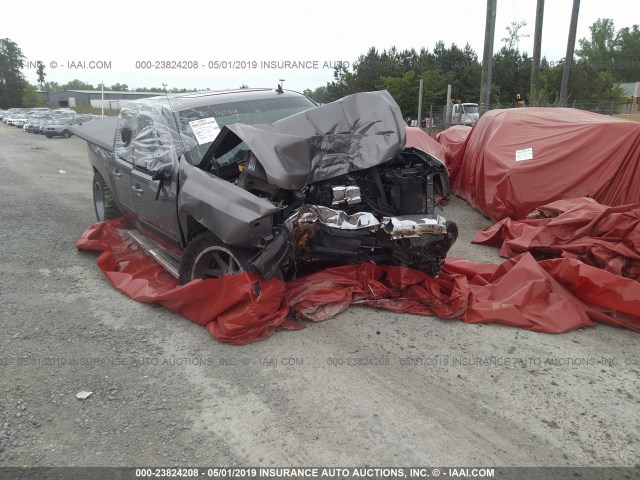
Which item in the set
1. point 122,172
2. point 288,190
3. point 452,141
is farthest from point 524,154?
point 122,172

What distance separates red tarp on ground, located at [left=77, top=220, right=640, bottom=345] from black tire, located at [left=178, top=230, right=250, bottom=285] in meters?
0.19

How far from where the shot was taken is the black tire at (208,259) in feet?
12.5

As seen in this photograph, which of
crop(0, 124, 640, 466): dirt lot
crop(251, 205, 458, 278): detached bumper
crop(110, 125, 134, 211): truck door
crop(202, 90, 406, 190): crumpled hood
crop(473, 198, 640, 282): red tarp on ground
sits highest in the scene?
crop(202, 90, 406, 190): crumpled hood

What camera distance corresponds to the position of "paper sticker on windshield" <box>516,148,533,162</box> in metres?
7.33

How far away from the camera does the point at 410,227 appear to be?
12.2 ft

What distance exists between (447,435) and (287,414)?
906mm

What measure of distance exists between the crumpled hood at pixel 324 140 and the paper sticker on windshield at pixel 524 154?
385 cm

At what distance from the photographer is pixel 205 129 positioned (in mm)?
4605

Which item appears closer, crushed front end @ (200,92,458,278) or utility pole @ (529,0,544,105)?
crushed front end @ (200,92,458,278)

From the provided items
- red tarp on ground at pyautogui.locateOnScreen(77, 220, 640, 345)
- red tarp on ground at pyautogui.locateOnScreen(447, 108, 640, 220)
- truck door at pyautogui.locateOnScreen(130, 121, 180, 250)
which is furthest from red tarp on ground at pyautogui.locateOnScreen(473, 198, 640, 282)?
truck door at pyautogui.locateOnScreen(130, 121, 180, 250)

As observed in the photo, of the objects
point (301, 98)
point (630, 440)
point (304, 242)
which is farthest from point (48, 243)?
point (630, 440)

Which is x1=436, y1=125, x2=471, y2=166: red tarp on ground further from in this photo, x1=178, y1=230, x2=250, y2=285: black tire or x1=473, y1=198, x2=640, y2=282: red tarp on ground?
x1=178, y1=230, x2=250, y2=285: black tire

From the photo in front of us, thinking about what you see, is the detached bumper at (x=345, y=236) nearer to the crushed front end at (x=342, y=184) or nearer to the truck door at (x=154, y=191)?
the crushed front end at (x=342, y=184)

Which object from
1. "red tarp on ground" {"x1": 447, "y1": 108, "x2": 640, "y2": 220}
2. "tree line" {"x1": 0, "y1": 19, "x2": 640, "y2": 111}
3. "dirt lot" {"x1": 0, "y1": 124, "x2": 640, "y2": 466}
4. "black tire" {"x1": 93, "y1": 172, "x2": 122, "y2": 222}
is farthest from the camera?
"tree line" {"x1": 0, "y1": 19, "x2": 640, "y2": 111}
